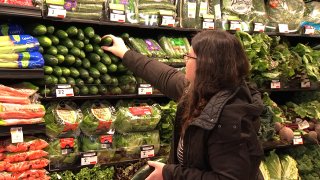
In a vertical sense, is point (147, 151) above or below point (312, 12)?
below

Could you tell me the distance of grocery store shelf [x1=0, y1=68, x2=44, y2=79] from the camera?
7.54ft

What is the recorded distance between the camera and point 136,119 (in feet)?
9.77

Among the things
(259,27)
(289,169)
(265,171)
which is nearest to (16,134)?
(259,27)

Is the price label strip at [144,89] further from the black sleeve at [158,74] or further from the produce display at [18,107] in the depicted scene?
the produce display at [18,107]

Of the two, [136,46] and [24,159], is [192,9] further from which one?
[24,159]

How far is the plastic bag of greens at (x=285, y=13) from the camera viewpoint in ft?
12.9

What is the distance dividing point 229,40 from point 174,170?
0.71 metres

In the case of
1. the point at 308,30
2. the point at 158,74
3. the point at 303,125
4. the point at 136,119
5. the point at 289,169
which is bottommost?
the point at 289,169

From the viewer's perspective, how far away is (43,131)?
2475 mm

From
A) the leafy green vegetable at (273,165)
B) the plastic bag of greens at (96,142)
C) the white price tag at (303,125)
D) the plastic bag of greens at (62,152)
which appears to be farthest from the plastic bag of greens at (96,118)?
the white price tag at (303,125)

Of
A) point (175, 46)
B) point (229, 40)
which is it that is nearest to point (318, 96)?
point (175, 46)

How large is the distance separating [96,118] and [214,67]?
123 centimetres

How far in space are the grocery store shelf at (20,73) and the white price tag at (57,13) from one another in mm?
366

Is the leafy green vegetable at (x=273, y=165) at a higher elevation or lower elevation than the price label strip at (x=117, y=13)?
lower
